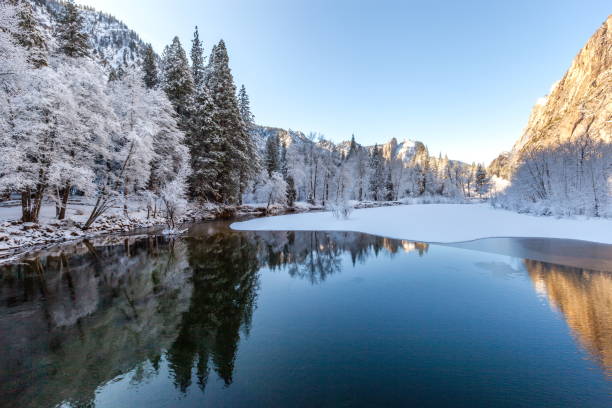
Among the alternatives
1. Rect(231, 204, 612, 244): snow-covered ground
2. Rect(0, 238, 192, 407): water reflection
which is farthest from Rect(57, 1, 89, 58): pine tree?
Rect(0, 238, 192, 407): water reflection

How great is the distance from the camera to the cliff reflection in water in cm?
392

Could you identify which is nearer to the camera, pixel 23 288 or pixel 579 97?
pixel 23 288

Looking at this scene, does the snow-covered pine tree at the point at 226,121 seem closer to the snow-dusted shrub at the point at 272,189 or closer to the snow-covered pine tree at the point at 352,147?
the snow-dusted shrub at the point at 272,189

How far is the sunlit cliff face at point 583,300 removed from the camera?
15.5 feet

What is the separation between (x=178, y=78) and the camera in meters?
29.2

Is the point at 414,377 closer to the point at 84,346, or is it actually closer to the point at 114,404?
the point at 114,404

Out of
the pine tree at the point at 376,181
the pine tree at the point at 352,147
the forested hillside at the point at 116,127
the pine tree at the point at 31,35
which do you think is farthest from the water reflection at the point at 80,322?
the pine tree at the point at 352,147

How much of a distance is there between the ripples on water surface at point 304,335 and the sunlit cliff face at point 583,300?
4 centimetres

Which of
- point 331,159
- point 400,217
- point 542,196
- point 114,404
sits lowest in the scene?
point 114,404

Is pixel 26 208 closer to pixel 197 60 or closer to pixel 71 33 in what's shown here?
pixel 71 33

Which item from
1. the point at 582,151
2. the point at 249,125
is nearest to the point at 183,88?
the point at 249,125

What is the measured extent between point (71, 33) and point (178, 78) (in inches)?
351

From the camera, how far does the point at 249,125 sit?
3834 centimetres

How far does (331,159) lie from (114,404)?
62.5 meters
